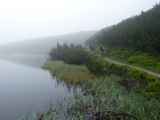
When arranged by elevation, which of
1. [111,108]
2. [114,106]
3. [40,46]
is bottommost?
[114,106]

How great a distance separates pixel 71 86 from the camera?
463 inches

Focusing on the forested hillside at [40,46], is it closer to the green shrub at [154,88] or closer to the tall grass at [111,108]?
the tall grass at [111,108]

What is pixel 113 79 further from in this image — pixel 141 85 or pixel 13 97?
pixel 13 97

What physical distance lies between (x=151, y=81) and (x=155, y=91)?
38.1 inches

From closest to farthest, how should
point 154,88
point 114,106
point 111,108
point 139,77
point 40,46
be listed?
1. point 111,108
2. point 114,106
3. point 154,88
4. point 139,77
5. point 40,46

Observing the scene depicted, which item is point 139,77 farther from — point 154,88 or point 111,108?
point 111,108

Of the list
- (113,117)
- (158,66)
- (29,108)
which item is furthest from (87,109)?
(158,66)

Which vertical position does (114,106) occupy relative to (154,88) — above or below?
below

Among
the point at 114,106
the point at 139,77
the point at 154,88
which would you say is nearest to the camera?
the point at 114,106

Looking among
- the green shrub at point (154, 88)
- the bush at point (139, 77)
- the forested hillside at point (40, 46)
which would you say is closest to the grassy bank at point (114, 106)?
the green shrub at point (154, 88)

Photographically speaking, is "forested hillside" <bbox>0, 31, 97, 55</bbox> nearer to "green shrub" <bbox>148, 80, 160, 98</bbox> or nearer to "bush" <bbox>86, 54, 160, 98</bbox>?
"bush" <bbox>86, 54, 160, 98</bbox>

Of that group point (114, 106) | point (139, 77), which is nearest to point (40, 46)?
point (139, 77)

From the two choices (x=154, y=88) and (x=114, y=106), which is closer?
(x=114, y=106)

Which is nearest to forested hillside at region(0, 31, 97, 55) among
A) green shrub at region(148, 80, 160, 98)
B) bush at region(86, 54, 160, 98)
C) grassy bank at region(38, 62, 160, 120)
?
bush at region(86, 54, 160, 98)
